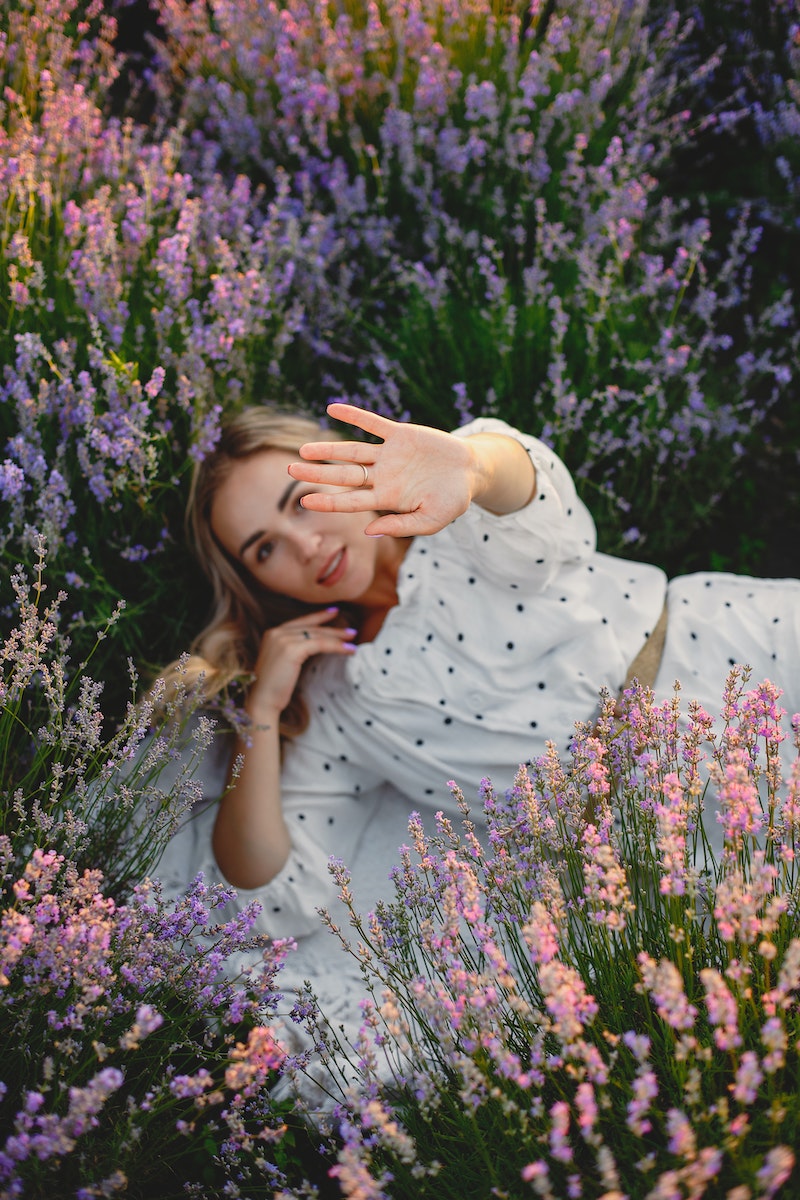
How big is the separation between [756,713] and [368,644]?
120cm

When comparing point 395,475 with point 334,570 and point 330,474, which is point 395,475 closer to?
point 330,474

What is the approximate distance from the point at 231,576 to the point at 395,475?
83cm

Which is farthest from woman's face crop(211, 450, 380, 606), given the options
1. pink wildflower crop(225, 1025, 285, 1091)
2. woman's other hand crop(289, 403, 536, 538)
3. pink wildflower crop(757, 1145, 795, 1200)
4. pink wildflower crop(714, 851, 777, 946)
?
pink wildflower crop(757, 1145, 795, 1200)

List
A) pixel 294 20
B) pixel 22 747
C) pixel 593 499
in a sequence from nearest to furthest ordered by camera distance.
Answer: pixel 22 747
pixel 593 499
pixel 294 20

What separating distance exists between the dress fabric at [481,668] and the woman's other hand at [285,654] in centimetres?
8

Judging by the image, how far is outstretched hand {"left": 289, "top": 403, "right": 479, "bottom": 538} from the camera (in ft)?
5.40

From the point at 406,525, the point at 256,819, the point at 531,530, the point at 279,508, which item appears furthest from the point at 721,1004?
the point at 279,508

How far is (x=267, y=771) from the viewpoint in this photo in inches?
88.3

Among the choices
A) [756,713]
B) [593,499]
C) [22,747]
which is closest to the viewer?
[756,713]

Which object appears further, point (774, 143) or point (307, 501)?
point (774, 143)

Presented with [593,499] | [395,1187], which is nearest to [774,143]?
[593,499]

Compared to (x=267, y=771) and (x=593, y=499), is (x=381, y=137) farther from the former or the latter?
(x=267, y=771)

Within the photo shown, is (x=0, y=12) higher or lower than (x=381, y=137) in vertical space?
higher

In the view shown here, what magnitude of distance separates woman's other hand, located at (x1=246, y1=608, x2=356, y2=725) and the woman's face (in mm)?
90
